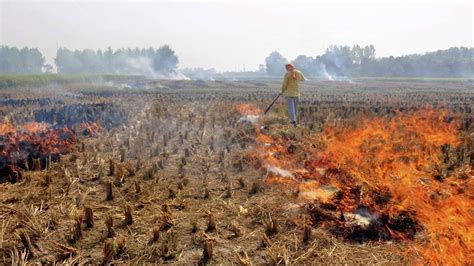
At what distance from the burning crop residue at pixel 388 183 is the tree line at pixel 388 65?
224 ft

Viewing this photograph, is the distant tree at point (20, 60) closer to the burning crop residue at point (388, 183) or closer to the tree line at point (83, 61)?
the tree line at point (83, 61)

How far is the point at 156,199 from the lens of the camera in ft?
17.6

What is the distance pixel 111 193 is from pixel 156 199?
0.68 m

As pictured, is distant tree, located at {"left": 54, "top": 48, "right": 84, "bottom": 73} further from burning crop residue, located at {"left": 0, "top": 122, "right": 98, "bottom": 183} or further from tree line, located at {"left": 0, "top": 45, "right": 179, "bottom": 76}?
burning crop residue, located at {"left": 0, "top": 122, "right": 98, "bottom": 183}

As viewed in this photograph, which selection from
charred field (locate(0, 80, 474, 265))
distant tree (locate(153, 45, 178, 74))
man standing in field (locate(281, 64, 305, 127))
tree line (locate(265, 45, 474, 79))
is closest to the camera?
charred field (locate(0, 80, 474, 265))

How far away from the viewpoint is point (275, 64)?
4099 inches

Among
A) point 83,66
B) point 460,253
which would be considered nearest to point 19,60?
point 83,66

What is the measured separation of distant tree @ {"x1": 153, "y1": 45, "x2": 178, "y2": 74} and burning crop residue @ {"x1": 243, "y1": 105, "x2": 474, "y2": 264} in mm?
80435

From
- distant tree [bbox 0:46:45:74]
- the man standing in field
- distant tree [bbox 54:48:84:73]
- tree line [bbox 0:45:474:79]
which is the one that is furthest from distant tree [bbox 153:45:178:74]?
the man standing in field

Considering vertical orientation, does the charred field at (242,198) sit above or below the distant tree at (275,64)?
below

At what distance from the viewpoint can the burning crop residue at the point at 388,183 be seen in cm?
414

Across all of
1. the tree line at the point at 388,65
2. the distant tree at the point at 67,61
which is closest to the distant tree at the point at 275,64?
the tree line at the point at 388,65

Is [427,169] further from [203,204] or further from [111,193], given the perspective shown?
[111,193]

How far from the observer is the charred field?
12.7 ft
